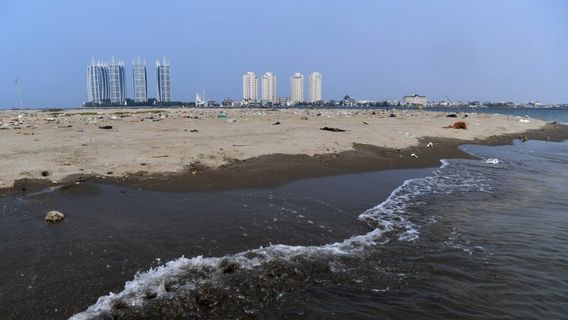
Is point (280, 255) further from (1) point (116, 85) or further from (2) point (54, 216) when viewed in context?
(1) point (116, 85)

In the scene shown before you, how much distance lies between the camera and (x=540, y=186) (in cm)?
1304

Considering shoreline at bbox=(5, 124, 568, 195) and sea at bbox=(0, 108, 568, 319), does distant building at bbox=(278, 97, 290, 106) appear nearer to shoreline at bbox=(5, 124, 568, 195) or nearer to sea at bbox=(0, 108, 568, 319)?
shoreline at bbox=(5, 124, 568, 195)

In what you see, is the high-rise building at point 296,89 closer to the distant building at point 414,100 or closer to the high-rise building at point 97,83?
the distant building at point 414,100

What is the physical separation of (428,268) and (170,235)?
14.4 ft

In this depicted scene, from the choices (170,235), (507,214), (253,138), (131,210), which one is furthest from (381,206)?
(253,138)

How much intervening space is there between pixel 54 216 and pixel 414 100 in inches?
7236

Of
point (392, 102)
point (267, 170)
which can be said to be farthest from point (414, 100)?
point (267, 170)

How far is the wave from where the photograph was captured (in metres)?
4.71

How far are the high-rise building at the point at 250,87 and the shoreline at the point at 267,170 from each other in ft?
528

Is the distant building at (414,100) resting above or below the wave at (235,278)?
above

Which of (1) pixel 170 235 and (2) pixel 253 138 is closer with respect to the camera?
(1) pixel 170 235

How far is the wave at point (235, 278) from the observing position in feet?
15.4

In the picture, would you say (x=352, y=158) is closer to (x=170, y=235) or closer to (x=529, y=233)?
(x=529, y=233)

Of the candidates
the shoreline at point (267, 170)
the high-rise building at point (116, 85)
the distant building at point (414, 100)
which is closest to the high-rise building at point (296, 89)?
the distant building at point (414, 100)
